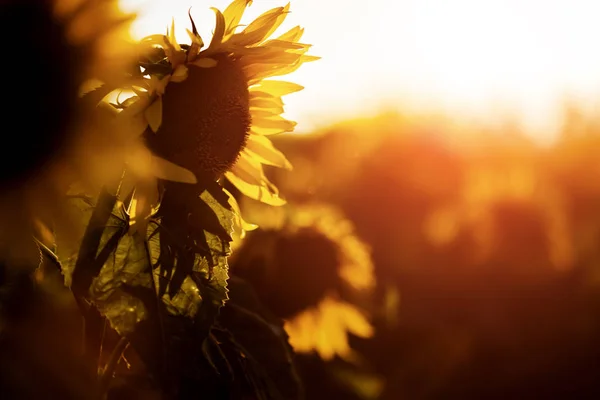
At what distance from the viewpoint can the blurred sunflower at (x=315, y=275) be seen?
333 cm

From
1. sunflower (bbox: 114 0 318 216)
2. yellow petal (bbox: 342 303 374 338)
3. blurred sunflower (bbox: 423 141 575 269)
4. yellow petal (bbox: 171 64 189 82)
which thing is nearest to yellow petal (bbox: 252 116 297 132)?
sunflower (bbox: 114 0 318 216)

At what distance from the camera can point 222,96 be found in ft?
4.42

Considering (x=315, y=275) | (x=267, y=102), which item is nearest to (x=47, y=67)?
(x=267, y=102)

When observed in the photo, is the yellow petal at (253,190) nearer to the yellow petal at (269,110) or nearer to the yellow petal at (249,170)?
the yellow petal at (249,170)

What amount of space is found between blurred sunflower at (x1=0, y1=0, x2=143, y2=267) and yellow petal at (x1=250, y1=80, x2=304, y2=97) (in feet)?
1.20

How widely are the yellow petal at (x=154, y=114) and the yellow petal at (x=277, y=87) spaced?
1.13ft

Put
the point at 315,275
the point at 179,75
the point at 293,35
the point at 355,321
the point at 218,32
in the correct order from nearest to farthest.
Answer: the point at 179,75
the point at 218,32
the point at 293,35
the point at 315,275
the point at 355,321

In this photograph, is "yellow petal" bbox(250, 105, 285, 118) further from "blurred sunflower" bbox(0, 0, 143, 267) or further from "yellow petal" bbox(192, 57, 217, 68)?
"blurred sunflower" bbox(0, 0, 143, 267)

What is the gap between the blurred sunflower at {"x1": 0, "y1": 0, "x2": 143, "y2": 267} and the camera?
3.55ft

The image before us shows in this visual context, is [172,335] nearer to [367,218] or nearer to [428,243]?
[367,218]

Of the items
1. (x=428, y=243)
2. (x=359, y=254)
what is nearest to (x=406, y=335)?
(x=428, y=243)

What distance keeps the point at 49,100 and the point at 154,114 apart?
135mm

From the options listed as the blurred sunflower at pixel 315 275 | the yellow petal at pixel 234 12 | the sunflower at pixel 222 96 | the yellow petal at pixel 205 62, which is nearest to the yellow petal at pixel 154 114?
the sunflower at pixel 222 96

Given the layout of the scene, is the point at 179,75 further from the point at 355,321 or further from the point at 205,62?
the point at 355,321
